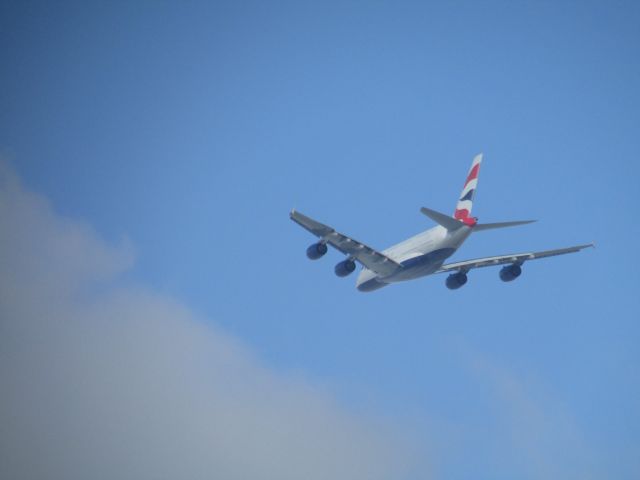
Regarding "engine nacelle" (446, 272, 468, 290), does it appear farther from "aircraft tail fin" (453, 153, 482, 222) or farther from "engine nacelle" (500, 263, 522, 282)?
"aircraft tail fin" (453, 153, 482, 222)

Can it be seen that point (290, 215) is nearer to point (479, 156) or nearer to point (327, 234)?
point (327, 234)

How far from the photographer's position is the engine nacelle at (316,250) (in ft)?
195

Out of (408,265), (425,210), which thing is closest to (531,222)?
(425,210)

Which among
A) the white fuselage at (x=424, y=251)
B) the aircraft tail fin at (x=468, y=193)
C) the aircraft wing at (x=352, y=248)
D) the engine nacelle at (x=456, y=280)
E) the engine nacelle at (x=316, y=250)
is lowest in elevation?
the engine nacelle at (x=316, y=250)

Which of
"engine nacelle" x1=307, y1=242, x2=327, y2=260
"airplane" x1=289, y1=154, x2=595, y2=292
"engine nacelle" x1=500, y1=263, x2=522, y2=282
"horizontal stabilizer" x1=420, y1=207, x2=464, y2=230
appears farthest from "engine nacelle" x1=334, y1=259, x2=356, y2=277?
"engine nacelle" x1=500, y1=263, x2=522, y2=282

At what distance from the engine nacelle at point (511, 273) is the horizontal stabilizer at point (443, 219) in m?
9.12

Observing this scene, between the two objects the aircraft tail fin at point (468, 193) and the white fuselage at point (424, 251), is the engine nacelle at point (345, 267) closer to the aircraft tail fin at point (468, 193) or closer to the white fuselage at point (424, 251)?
the white fuselage at point (424, 251)

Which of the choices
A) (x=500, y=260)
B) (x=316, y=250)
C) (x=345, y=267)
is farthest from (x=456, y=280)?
(x=316, y=250)

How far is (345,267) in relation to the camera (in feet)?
203

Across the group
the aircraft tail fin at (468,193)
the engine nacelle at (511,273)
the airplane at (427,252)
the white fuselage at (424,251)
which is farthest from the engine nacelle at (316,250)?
the engine nacelle at (511,273)

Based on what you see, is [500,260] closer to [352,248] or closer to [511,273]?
[511,273]

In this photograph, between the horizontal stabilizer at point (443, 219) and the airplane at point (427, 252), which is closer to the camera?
the horizontal stabilizer at point (443, 219)

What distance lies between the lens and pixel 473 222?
5884 centimetres

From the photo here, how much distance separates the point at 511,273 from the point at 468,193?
7.48 metres
